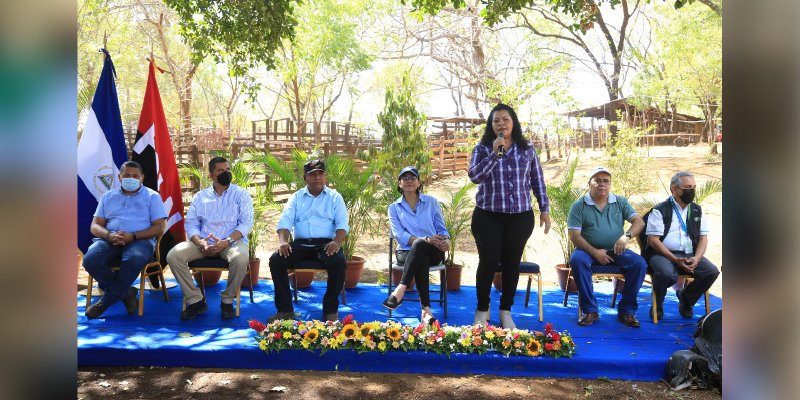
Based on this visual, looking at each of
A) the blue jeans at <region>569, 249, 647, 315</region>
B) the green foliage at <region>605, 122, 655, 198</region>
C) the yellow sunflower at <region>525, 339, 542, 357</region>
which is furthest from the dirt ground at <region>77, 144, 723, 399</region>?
the green foliage at <region>605, 122, 655, 198</region>

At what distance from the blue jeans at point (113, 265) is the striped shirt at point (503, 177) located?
2879 millimetres

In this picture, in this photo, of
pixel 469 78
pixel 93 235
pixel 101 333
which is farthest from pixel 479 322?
pixel 469 78

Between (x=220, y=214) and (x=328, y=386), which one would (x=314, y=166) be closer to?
(x=220, y=214)

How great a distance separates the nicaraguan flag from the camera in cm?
596

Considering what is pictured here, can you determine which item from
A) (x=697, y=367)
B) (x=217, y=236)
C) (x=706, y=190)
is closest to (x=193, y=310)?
(x=217, y=236)

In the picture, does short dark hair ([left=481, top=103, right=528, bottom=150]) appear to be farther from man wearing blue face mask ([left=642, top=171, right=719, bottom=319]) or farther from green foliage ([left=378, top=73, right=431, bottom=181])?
green foliage ([left=378, top=73, right=431, bottom=181])

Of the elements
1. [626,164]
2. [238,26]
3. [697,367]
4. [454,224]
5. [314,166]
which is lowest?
[697,367]

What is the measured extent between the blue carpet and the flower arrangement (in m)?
0.06

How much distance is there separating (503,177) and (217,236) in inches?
105

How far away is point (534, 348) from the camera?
14.6 ft

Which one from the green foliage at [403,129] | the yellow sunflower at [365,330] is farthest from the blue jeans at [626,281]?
the green foliage at [403,129]

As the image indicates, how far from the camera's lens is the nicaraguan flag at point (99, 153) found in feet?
19.6
